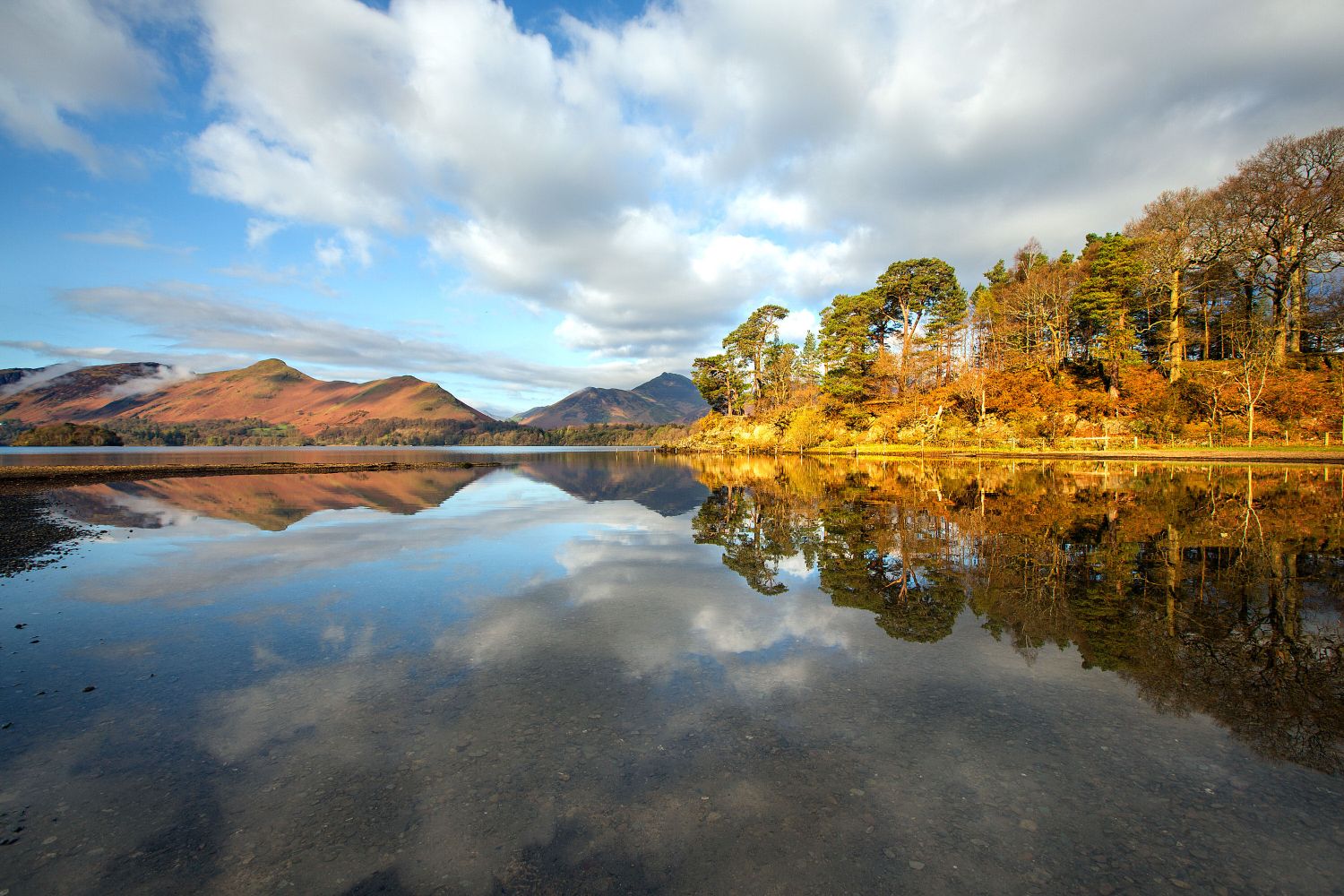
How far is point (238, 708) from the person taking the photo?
20.9 ft

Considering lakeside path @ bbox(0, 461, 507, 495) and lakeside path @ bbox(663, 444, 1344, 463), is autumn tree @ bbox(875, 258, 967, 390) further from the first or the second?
lakeside path @ bbox(0, 461, 507, 495)

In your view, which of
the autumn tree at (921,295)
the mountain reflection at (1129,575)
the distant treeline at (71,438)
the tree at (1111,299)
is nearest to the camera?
the mountain reflection at (1129,575)

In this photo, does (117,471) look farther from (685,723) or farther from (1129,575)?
(1129,575)

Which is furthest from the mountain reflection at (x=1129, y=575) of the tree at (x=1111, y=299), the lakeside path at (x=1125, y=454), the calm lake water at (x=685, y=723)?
the tree at (x=1111, y=299)

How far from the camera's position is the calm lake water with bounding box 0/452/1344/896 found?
3900 mm

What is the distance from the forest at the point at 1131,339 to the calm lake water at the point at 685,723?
47533 mm

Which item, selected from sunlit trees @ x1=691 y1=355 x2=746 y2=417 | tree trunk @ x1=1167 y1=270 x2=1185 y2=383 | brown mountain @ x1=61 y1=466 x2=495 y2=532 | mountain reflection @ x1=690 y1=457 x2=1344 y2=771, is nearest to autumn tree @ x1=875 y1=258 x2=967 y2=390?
tree trunk @ x1=1167 y1=270 x2=1185 y2=383

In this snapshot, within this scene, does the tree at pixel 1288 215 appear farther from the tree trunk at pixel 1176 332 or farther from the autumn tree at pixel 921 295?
the autumn tree at pixel 921 295

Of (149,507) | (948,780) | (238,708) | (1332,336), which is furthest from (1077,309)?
(149,507)

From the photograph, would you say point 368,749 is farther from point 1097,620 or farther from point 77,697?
point 1097,620

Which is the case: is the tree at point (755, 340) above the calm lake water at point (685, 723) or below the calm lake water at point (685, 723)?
above

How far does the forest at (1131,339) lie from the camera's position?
146 feet

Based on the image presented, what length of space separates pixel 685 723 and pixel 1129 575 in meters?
11.2

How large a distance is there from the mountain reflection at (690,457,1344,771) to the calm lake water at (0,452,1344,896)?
0.07 meters
